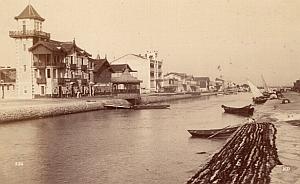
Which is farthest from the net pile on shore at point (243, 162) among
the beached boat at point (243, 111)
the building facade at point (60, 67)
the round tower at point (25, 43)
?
the building facade at point (60, 67)

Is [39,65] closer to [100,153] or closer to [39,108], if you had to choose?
[39,108]

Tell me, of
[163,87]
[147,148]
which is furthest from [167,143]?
[163,87]

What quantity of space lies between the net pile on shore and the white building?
30546 millimetres

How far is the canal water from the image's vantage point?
5914 mm

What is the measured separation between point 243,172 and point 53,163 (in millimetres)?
3403

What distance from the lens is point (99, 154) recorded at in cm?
775

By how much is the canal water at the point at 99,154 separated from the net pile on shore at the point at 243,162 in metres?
0.36

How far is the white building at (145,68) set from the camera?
39.1 meters

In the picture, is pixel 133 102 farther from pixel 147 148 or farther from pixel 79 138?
pixel 147 148

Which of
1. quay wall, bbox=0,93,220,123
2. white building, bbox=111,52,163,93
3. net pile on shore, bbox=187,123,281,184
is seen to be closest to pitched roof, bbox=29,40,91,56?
quay wall, bbox=0,93,220,123

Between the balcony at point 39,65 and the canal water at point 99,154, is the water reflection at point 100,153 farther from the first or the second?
the balcony at point 39,65

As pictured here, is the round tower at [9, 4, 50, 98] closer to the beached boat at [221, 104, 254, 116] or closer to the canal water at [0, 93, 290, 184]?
the canal water at [0, 93, 290, 184]

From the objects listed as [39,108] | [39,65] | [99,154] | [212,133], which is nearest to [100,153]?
[99,154]

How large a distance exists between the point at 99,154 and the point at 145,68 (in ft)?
105
